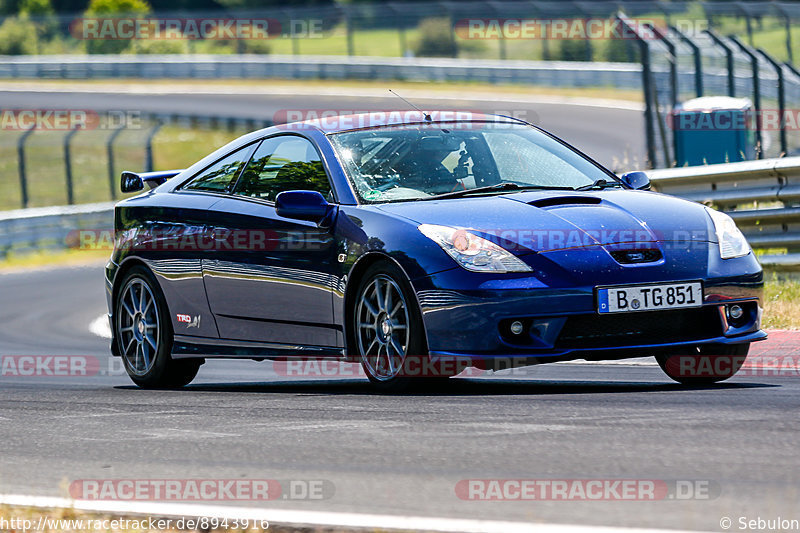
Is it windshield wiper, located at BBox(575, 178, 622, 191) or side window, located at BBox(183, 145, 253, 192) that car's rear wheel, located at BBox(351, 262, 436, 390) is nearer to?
windshield wiper, located at BBox(575, 178, 622, 191)

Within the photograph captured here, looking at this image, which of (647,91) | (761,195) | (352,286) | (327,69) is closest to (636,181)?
(352,286)

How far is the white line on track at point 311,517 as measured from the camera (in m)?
3.94

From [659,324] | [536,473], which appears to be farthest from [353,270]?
[536,473]

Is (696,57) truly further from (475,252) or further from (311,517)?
(311,517)

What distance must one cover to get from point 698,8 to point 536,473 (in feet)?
97.7

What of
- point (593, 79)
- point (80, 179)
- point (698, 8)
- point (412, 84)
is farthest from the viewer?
point (412, 84)

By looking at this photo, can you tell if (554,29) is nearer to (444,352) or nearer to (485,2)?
(485,2)

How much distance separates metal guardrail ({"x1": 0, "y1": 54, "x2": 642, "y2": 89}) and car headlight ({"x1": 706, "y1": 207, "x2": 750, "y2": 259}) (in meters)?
35.1

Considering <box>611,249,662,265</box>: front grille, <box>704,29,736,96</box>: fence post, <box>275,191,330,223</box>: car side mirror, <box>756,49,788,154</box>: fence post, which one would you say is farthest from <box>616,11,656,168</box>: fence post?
<box>611,249,662,265</box>: front grille

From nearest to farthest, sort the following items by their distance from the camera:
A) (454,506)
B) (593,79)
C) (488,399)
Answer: (454,506), (488,399), (593,79)

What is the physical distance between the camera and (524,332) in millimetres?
6828

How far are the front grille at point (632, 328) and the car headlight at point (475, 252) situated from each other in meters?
0.37

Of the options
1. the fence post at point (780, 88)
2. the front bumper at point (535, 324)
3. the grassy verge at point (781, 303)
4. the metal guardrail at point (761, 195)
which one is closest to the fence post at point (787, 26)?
the fence post at point (780, 88)

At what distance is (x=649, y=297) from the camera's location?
684 centimetres
